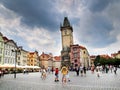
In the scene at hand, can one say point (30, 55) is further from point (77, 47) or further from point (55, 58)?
point (55, 58)

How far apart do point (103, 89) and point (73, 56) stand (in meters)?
98.5

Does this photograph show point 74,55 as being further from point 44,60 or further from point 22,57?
point 44,60

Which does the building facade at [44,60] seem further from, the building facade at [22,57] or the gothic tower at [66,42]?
the building facade at [22,57]

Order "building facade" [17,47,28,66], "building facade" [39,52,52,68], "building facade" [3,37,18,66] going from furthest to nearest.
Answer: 1. "building facade" [39,52,52,68]
2. "building facade" [17,47,28,66]
3. "building facade" [3,37,18,66]

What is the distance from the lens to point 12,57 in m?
84.4

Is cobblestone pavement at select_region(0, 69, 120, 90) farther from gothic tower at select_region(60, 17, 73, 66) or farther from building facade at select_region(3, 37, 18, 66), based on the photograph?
gothic tower at select_region(60, 17, 73, 66)

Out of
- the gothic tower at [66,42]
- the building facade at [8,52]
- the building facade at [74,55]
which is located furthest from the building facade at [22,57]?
the building facade at [74,55]

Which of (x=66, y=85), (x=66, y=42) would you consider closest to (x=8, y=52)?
(x=66, y=42)

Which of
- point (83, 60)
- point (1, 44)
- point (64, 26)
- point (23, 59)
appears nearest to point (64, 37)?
point (64, 26)

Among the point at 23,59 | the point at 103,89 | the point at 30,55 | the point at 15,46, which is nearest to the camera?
the point at 103,89

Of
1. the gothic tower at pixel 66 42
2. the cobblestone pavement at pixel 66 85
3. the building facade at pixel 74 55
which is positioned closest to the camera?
the cobblestone pavement at pixel 66 85

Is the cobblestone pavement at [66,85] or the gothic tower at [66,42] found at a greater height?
the gothic tower at [66,42]

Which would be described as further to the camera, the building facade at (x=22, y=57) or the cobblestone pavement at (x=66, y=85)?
the building facade at (x=22, y=57)

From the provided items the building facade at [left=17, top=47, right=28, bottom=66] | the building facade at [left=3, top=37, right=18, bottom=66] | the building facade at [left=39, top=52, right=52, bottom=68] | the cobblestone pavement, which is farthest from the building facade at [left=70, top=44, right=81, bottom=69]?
the cobblestone pavement
